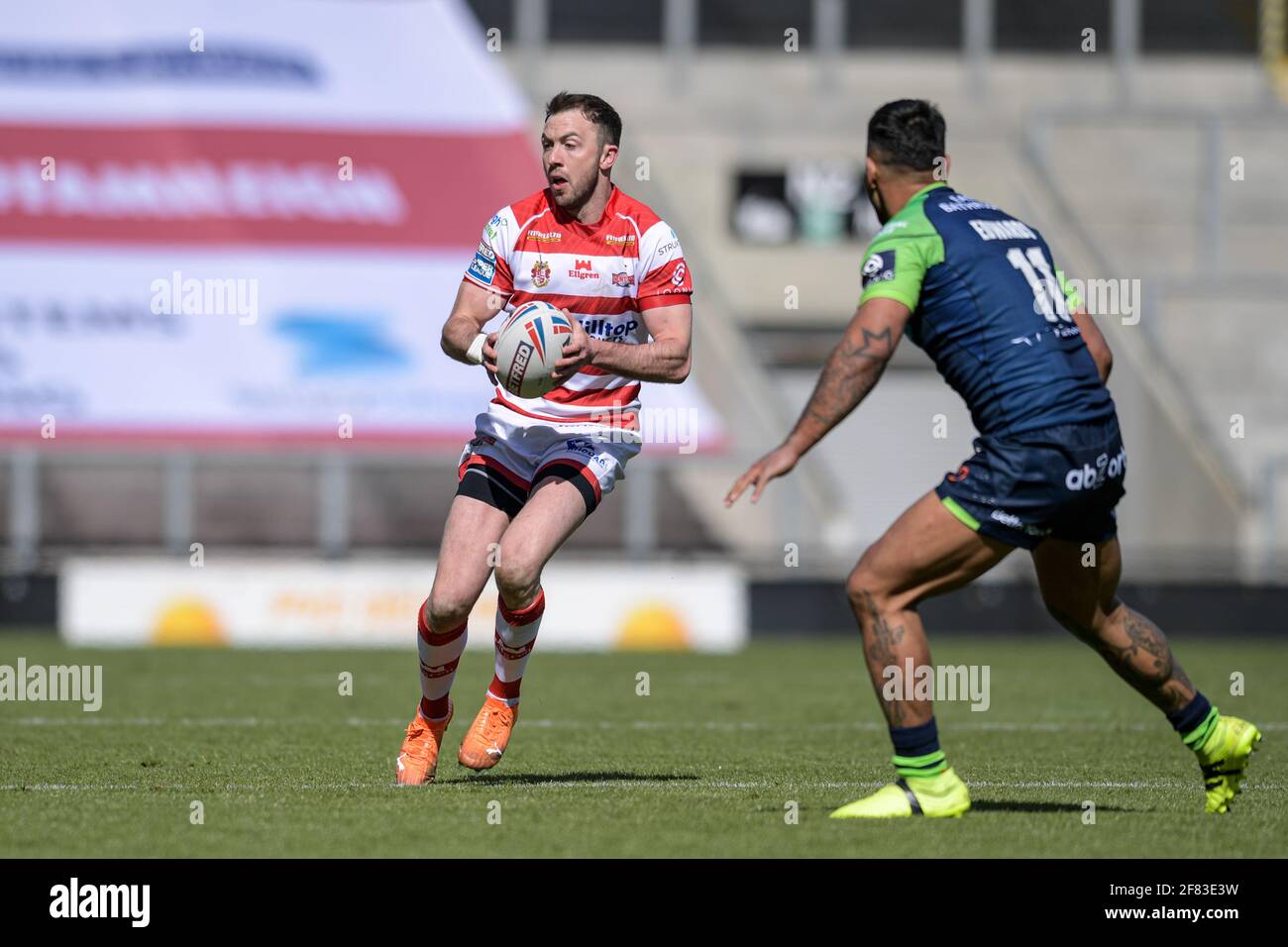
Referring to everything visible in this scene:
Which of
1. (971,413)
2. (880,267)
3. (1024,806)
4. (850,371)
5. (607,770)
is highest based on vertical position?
(880,267)

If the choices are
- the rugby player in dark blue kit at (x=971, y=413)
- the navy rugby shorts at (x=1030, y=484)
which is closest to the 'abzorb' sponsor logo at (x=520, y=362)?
the rugby player in dark blue kit at (x=971, y=413)

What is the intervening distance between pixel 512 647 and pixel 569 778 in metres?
0.53

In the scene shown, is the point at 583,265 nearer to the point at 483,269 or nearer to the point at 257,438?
the point at 483,269

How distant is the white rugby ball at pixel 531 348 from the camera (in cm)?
745

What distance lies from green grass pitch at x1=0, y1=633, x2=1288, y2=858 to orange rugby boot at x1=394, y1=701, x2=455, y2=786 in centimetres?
8

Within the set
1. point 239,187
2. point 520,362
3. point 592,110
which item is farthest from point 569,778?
point 239,187

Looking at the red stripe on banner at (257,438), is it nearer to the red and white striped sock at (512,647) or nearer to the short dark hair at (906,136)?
the red and white striped sock at (512,647)

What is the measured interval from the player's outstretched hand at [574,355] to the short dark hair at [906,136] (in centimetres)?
124

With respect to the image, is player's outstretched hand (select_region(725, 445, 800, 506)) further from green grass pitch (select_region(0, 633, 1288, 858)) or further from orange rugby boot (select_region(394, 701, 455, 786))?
orange rugby boot (select_region(394, 701, 455, 786))

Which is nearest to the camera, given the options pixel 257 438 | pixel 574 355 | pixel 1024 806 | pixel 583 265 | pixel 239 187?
pixel 1024 806

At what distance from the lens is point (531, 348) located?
293 inches
